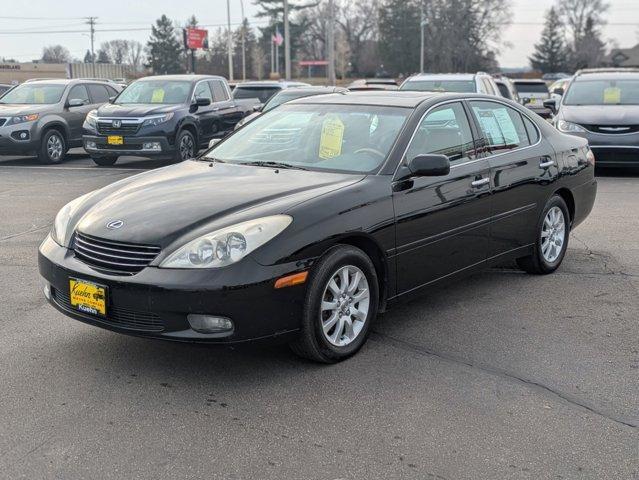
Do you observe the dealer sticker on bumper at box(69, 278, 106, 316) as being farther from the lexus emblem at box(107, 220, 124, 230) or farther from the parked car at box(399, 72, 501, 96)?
the parked car at box(399, 72, 501, 96)

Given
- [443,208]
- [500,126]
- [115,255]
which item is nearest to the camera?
[115,255]

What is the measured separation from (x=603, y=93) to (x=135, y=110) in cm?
840

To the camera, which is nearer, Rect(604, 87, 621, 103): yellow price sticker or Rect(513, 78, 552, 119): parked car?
Rect(604, 87, 621, 103): yellow price sticker

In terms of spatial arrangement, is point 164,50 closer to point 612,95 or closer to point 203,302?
point 612,95

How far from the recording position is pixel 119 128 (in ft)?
44.0

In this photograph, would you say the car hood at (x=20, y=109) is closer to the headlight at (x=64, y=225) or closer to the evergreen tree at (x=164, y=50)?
the headlight at (x=64, y=225)

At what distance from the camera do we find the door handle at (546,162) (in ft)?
19.3

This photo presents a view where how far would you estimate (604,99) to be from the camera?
41.9 ft

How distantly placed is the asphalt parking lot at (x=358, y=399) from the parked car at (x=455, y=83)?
8.75 metres

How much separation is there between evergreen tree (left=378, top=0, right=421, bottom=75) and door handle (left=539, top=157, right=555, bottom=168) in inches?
3379

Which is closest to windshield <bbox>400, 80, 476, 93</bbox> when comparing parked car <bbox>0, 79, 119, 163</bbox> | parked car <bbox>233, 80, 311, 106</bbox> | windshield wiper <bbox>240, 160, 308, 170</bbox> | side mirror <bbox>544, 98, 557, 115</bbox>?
side mirror <bbox>544, 98, 557, 115</bbox>

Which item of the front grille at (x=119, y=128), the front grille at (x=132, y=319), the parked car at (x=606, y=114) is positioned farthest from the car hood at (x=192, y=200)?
the front grille at (x=119, y=128)

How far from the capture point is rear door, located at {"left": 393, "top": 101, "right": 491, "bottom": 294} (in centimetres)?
457

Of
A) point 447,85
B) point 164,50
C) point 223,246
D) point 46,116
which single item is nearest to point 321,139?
point 223,246
